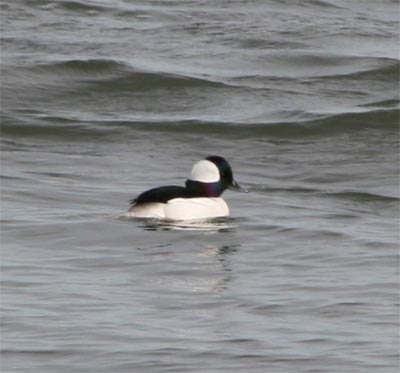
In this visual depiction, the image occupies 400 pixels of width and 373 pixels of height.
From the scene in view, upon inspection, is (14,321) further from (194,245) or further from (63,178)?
(63,178)

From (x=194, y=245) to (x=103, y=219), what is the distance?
1047 millimetres

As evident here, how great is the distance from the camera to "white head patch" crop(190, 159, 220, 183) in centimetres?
1377

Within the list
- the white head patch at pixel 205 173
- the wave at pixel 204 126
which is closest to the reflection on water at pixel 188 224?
the white head patch at pixel 205 173

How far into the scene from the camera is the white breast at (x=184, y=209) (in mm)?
13055

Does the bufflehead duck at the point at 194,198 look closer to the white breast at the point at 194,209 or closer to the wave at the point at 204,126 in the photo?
the white breast at the point at 194,209

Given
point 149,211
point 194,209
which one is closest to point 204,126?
point 194,209

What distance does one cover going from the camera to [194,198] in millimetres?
13570

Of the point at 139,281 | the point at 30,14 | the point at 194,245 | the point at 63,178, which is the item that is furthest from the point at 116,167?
the point at 30,14

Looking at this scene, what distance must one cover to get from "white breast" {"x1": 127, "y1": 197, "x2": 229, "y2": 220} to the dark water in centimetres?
13

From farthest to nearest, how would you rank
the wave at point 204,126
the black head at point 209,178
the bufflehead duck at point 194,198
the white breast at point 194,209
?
the wave at point 204,126, the black head at point 209,178, the white breast at point 194,209, the bufflehead duck at point 194,198

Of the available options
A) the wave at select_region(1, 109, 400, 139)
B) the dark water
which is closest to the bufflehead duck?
the dark water

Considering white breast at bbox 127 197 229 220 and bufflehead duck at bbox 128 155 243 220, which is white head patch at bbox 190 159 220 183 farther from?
white breast at bbox 127 197 229 220

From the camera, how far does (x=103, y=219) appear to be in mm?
12984

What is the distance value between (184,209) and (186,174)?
9.28 feet
